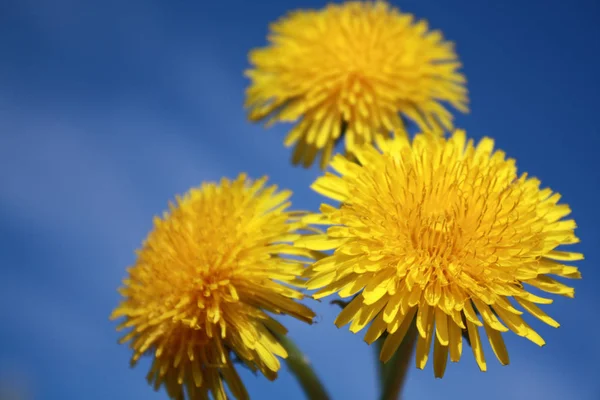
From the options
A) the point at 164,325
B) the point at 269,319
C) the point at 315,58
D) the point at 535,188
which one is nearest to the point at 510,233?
the point at 535,188

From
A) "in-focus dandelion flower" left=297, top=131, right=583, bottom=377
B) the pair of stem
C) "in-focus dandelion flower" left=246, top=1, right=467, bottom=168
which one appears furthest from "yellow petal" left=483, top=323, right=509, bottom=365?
"in-focus dandelion flower" left=246, top=1, right=467, bottom=168

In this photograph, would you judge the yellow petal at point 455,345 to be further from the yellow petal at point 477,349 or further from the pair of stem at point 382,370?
the pair of stem at point 382,370

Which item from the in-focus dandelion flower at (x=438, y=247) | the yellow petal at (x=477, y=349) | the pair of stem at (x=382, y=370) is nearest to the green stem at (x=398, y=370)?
the pair of stem at (x=382, y=370)

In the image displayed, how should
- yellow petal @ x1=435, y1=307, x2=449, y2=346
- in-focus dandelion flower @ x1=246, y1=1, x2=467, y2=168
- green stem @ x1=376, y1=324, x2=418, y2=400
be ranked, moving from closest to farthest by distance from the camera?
yellow petal @ x1=435, y1=307, x2=449, y2=346 → green stem @ x1=376, y1=324, x2=418, y2=400 → in-focus dandelion flower @ x1=246, y1=1, x2=467, y2=168

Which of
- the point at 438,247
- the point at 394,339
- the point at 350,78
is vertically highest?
the point at 350,78

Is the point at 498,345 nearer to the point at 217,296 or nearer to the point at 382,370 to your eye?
the point at 382,370

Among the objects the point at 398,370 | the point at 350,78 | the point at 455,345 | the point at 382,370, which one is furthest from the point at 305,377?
the point at 350,78

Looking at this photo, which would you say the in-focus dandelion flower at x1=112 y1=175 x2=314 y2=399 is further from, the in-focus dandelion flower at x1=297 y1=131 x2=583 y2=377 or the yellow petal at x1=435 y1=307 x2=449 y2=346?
the yellow petal at x1=435 y1=307 x2=449 y2=346
